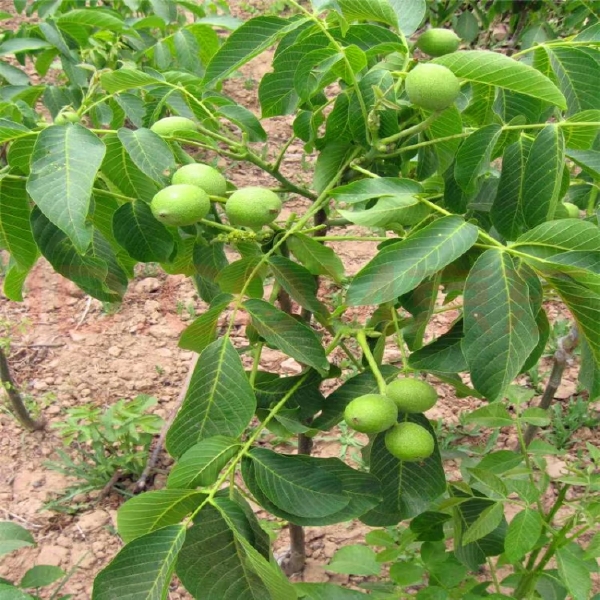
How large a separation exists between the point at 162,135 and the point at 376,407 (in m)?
0.61

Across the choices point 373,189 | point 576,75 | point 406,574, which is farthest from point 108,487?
point 576,75

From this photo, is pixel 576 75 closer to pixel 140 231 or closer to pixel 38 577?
pixel 140 231

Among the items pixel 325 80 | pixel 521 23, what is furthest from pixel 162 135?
pixel 521 23

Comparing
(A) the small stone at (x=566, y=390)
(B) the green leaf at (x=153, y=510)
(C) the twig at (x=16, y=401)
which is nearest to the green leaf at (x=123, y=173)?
(B) the green leaf at (x=153, y=510)

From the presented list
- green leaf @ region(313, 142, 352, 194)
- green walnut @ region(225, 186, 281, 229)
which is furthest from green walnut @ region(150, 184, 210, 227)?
green leaf @ region(313, 142, 352, 194)

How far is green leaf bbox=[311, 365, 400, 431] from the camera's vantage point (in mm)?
1222

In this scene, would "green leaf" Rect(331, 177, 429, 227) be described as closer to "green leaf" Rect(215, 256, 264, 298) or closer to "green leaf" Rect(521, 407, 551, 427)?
"green leaf" Rect(215, 256, 264, 298)

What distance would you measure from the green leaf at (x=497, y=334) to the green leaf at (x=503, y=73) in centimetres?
33

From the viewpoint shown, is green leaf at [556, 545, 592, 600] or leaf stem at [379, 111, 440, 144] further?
green leaf at [556, 545, 592, 600]

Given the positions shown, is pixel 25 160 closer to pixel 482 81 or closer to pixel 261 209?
pixel 261 209

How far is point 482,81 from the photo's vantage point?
42.6 inches

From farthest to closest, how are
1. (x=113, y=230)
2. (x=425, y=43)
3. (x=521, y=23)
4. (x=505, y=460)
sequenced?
(x=521, y=23) < (x=505, y=460) < (x=425, y=43) < (x=113, y=230)

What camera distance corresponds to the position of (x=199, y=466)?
3.35ft

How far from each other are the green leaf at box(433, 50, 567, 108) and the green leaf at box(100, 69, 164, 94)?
22.5 inches
